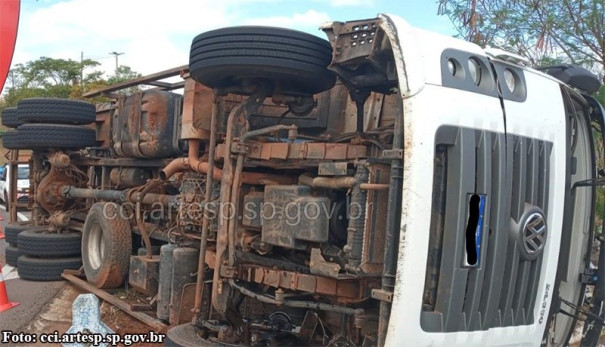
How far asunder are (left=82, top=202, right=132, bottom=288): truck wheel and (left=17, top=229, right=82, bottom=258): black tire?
67 centimetres

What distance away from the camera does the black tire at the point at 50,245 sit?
21.7 ft

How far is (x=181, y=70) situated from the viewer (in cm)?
459

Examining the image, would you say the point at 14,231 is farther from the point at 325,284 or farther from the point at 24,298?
the point at 325,284

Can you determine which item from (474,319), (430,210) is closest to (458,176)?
(430,210)

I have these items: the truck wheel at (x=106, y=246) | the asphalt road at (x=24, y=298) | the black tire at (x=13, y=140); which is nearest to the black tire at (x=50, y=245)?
the asphalt road at (x=24, y=298)

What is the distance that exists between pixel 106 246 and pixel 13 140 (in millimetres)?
2824

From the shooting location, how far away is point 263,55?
3.42m

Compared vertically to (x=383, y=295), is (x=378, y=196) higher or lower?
higher

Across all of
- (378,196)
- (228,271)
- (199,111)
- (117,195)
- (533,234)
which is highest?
(199,111)

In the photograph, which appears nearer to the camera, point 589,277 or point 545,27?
point 589,277

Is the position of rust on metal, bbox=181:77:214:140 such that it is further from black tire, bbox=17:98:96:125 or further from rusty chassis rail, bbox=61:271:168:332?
black tire, bbox=17:98:96:125

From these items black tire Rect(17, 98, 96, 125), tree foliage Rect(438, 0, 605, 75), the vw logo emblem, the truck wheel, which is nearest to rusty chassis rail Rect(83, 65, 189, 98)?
black tire Rect(17, 98, 96, 125)

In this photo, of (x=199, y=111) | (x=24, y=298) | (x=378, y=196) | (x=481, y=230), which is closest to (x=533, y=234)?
(x=481, y=230)

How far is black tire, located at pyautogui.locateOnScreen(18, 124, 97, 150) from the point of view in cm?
711
